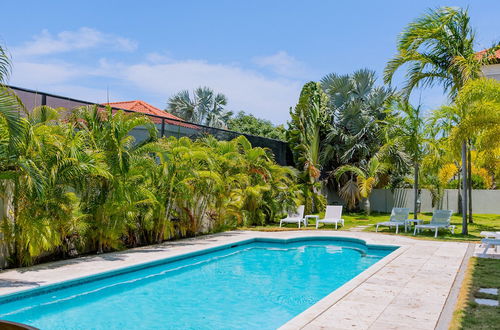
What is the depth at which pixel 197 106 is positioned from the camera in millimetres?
36906

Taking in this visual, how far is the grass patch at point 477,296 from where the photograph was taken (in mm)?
5492

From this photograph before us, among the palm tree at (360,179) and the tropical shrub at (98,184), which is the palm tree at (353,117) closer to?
the palm tree at (360,179)

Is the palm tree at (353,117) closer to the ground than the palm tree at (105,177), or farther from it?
farther from it

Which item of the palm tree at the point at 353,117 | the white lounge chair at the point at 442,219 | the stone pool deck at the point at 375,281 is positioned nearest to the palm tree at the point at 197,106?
the palm tree at the point at 353,117

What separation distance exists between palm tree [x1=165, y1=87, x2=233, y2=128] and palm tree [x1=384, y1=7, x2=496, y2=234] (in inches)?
895

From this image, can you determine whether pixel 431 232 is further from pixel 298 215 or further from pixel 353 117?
pixel 353 117

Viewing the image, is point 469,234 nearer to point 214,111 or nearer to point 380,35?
point 380,35

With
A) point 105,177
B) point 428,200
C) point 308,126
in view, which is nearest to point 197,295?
point 105,177

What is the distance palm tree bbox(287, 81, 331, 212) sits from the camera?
2223cm

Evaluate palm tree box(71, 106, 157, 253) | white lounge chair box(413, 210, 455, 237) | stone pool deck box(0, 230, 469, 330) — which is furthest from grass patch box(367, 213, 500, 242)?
palm tree box(71, 106, 157, 253)

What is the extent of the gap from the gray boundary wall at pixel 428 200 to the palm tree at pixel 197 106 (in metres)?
16.0

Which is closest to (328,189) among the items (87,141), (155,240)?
(155,240)

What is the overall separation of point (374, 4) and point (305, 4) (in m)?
2.52

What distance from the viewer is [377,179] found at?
910 inches
